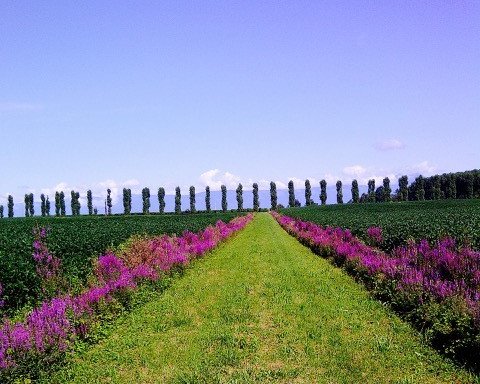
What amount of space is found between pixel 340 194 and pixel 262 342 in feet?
481

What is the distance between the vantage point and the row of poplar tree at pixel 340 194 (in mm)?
130125

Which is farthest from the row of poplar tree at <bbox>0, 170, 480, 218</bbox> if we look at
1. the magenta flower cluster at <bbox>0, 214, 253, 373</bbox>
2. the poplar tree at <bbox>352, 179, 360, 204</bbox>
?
the magenta flower cluster at <bbox>0, 214, 253, 373</bbox>

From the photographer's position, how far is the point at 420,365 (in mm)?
7895

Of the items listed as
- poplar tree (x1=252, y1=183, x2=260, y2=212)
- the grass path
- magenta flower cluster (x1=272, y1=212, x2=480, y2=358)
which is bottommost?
the grass path

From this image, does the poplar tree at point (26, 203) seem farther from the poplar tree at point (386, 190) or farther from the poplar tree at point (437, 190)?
the poplar tree at point (437, 190)

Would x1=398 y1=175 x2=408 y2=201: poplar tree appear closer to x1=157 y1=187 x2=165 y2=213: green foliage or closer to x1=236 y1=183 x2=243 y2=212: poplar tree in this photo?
x1=236 y1=183 x2=243 y2=212: poplar tree

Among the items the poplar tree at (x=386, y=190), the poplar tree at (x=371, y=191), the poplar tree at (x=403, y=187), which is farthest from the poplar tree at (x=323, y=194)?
the poplar tree at (x=403, y=187)

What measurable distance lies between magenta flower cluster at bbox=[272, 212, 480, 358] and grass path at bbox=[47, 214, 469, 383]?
0.61 meters

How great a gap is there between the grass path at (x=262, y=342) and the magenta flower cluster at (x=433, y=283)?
61 cm

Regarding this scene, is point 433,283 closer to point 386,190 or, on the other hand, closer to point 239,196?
point 239,196

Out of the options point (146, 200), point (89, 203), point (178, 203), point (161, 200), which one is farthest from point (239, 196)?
point (89, 203)

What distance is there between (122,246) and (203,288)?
558 cm

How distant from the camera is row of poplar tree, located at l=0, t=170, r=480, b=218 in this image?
130m

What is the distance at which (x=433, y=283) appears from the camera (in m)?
11.2
